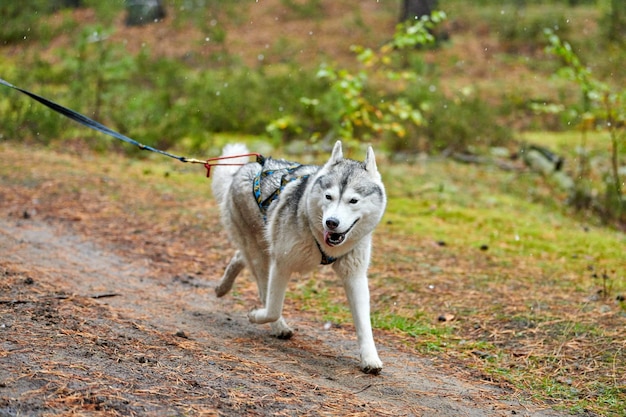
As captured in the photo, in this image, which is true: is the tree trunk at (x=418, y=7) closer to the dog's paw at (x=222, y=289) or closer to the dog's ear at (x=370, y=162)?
the dog's paw at (x=222, y=289)

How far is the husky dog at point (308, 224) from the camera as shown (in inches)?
158

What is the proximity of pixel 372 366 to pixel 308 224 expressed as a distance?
100 centimetres

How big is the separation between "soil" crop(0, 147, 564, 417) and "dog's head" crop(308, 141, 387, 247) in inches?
35.3

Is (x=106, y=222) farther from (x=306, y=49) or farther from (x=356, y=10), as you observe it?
(x=356, y=10)

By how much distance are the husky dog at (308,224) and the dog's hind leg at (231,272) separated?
13cm

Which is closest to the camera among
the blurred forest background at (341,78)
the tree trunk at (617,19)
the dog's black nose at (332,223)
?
the dog's black nose at (332,223)

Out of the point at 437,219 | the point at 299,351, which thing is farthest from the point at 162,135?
the point at 299,351

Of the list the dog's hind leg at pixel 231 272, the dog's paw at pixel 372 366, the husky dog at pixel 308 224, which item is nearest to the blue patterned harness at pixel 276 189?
the husky dog at pixel 308 224

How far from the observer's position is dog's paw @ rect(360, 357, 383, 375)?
13.4ft

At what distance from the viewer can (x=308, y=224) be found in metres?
4.23

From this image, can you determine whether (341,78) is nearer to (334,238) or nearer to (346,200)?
(346,200)

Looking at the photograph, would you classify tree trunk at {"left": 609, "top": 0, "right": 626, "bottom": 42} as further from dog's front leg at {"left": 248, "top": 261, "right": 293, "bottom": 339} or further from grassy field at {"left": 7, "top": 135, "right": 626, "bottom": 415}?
dog's front leg at {"left": 248, "top": 261, "right": 293, "bottom": 339}

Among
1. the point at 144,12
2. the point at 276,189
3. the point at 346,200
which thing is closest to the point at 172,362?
the point at 346,200

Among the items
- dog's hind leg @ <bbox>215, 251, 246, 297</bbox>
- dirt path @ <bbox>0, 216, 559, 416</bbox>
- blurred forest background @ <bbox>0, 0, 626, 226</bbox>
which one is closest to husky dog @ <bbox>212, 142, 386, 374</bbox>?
dog's hind leg @ <bbox>215, 251, 246, 297</bbox>
